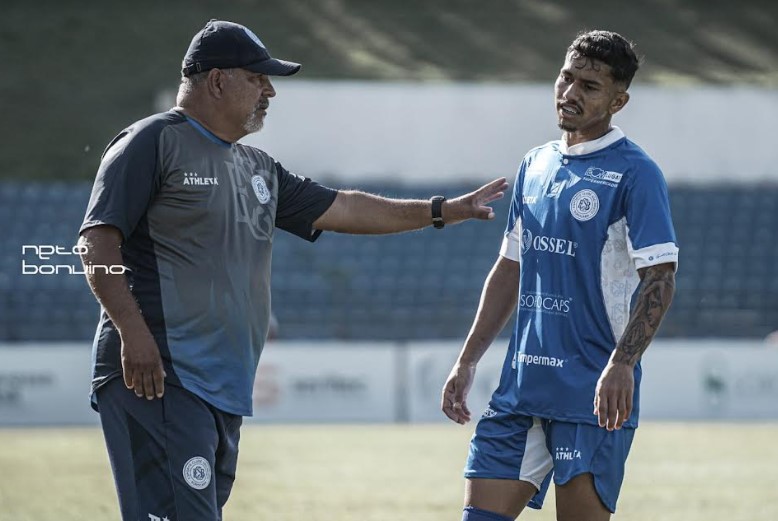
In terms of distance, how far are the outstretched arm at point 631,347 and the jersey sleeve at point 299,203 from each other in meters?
1.31

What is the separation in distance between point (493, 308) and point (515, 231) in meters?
0.31

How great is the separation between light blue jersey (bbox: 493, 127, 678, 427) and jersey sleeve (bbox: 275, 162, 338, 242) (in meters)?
0.88

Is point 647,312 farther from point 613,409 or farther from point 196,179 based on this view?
point 196,179

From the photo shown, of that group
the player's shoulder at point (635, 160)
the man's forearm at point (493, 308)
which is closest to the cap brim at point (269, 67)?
the man's forearm at point (493, 308)

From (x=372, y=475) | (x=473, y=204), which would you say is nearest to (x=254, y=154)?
(x=473, y=204)

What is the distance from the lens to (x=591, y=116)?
15.7 ft

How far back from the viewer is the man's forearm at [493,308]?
198 inches

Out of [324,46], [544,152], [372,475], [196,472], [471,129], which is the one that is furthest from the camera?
[324,46]

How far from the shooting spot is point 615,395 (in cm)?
441

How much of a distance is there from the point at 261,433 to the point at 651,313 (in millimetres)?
12304

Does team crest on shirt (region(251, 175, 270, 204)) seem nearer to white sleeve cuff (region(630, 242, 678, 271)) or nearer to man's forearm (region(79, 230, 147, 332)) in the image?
man's forearm (region(79, 230, 147, 332))

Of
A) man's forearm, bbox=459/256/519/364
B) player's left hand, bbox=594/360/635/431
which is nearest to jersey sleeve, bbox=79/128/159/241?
man's forearm, bbox=459/256/519/364

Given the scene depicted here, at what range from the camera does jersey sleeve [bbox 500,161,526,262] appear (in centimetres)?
502

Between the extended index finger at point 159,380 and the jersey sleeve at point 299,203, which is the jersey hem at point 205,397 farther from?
the jersey sleeve at point 299,203
